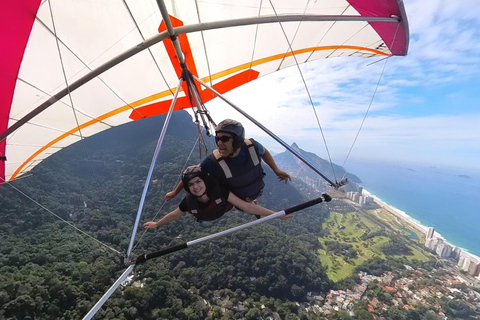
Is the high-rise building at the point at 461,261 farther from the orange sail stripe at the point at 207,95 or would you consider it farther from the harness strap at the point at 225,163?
the harness strap at the point at 225,163

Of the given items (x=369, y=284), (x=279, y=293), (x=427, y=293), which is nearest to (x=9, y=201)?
(x=279, y=293)

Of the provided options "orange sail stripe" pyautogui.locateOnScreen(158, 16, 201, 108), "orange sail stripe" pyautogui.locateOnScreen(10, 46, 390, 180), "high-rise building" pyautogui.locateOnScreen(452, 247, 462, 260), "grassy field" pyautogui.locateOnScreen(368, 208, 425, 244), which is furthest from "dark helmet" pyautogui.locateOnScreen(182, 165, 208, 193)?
"grassy field" pyautogui.locateOnScreen(368, 208, 425, 244)

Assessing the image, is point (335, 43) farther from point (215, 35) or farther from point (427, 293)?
point (427, 293)

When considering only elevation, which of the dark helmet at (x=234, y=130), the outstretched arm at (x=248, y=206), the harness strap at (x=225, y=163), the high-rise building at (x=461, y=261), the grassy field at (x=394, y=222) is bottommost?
the high-rise building at (x=461, y=261)

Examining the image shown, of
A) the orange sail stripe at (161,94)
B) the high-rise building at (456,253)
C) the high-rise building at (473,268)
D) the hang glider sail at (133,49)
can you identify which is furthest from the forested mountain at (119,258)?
the high-rise building at (456,253)

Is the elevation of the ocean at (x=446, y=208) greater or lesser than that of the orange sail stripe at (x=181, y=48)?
lesser

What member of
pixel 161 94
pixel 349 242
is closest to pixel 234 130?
pixel 161 94

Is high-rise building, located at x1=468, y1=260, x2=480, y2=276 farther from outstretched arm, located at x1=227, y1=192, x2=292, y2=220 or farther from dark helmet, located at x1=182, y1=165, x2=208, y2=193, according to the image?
dark helmet, located at x1=182, y1=165, x2=208, y2=193

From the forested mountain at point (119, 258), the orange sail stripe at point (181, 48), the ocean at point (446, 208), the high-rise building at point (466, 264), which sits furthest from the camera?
the ocean at point (446, 208)
